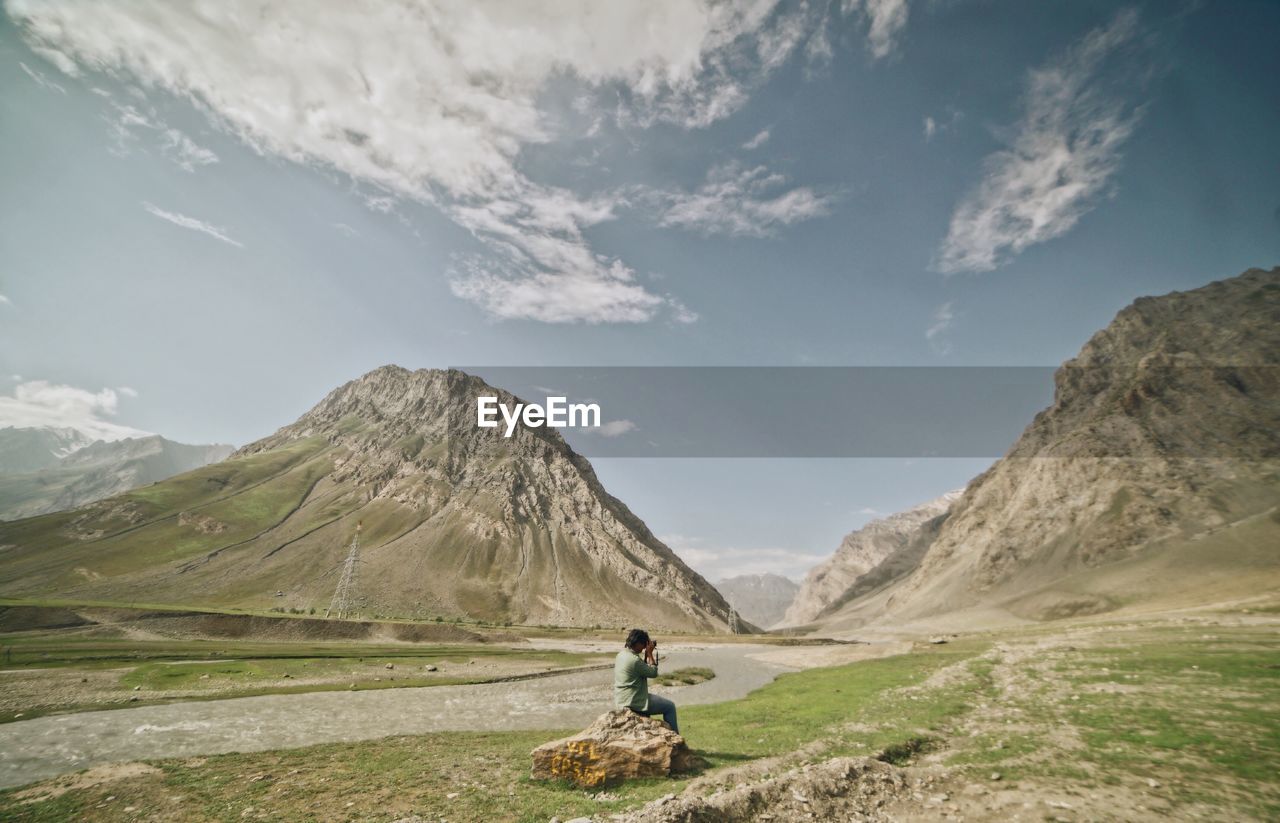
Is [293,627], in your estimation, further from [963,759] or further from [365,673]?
[963,759]

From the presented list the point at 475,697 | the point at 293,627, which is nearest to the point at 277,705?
the point at 475,697

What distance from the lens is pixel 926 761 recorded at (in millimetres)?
16688

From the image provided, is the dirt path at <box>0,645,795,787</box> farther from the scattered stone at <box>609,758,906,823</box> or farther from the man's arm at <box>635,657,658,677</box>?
the scattered stone at <box>609,758,906,823</box>

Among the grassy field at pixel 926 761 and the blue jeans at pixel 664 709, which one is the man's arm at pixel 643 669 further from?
the grassy field at pixel 926 761

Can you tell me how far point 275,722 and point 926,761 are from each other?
32.7 meters

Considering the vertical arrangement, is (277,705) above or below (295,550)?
below

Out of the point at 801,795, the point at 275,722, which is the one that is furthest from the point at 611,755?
the point at 275,722

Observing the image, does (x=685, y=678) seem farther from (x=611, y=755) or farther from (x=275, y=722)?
(x=611, y=755)

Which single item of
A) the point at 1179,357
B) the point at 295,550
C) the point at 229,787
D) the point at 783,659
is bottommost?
the point at 783,659

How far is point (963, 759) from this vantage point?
16.4 m

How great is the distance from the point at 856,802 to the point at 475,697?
3664cm

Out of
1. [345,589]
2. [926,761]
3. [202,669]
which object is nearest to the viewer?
[926,761]

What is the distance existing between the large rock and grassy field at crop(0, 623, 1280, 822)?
18.2 inches

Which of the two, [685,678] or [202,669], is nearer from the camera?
[202,669]
